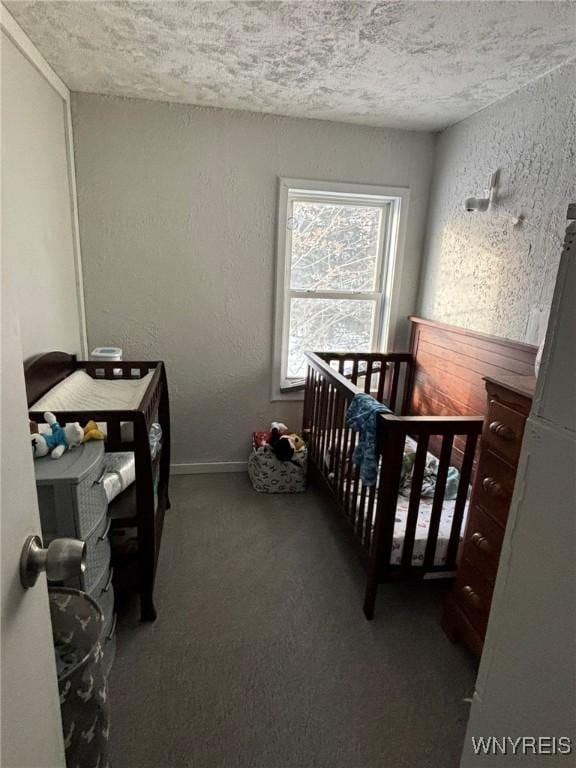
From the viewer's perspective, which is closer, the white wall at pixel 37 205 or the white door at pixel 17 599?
the white door at pixel 17 599

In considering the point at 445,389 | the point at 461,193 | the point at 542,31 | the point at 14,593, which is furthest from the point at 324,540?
the point at 542,31

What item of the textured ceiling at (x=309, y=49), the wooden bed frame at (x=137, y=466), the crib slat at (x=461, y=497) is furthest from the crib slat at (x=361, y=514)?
the textured ceiling at (x=309, y=49)

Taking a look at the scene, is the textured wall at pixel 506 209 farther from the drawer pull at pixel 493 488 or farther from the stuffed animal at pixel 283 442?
the stuffed animal at pixel 283 442

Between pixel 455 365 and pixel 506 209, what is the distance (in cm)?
83

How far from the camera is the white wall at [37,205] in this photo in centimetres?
165

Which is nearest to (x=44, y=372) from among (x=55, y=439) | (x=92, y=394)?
(x=92, y=394)

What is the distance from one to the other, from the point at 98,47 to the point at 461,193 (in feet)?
6.31

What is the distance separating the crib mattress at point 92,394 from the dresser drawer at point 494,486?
1.28 metres

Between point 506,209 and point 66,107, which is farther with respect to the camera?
point 66,107

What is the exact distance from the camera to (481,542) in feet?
4.73

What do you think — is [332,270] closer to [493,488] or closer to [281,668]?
[493,488]

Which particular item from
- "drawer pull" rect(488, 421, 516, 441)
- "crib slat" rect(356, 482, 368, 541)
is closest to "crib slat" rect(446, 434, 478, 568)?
"drawer pull" rect(488, 421, 516, 441)

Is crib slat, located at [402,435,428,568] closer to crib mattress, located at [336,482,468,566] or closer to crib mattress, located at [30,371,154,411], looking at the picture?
crib mattress, located at [336,482,468,566]

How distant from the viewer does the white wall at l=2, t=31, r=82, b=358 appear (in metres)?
1.65
